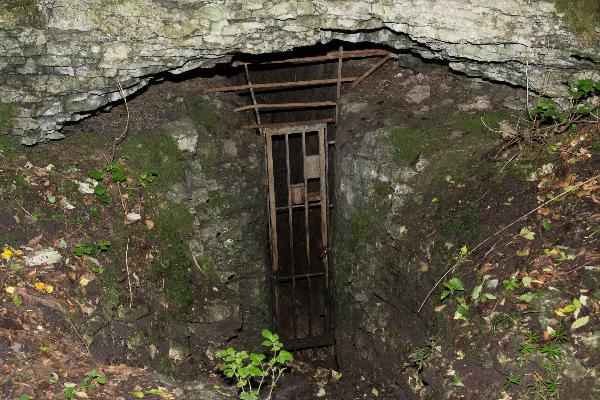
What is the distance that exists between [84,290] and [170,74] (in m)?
2.30

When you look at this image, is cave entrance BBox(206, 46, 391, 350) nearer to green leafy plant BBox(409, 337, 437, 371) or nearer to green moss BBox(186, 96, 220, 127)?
green moss BBox(186, 96, 220, 127)

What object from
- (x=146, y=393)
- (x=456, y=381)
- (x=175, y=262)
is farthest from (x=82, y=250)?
(x=456, y=381)

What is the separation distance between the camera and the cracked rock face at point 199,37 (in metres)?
5.75

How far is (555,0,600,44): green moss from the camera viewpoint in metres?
5.77

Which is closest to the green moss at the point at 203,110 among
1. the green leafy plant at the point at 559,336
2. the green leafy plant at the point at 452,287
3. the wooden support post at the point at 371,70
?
the wooden support post at the point at 371,70

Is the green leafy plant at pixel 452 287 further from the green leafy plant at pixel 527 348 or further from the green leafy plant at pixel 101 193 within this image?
the green leafy plant at pixel 101 193

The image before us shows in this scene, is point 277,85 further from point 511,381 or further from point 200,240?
point 511,381

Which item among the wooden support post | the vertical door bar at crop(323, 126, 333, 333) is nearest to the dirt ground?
the vertical door bar at crop(323, 126, 333, 333)

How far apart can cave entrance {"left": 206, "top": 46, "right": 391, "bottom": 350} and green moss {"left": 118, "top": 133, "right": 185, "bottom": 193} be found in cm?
88

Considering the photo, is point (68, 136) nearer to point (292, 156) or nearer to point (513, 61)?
point (292, 156)

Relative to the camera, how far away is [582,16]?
19.0 feet

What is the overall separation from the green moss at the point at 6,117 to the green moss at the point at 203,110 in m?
1.76

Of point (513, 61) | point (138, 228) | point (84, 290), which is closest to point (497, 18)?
point (513, 61)

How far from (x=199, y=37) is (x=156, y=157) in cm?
131
